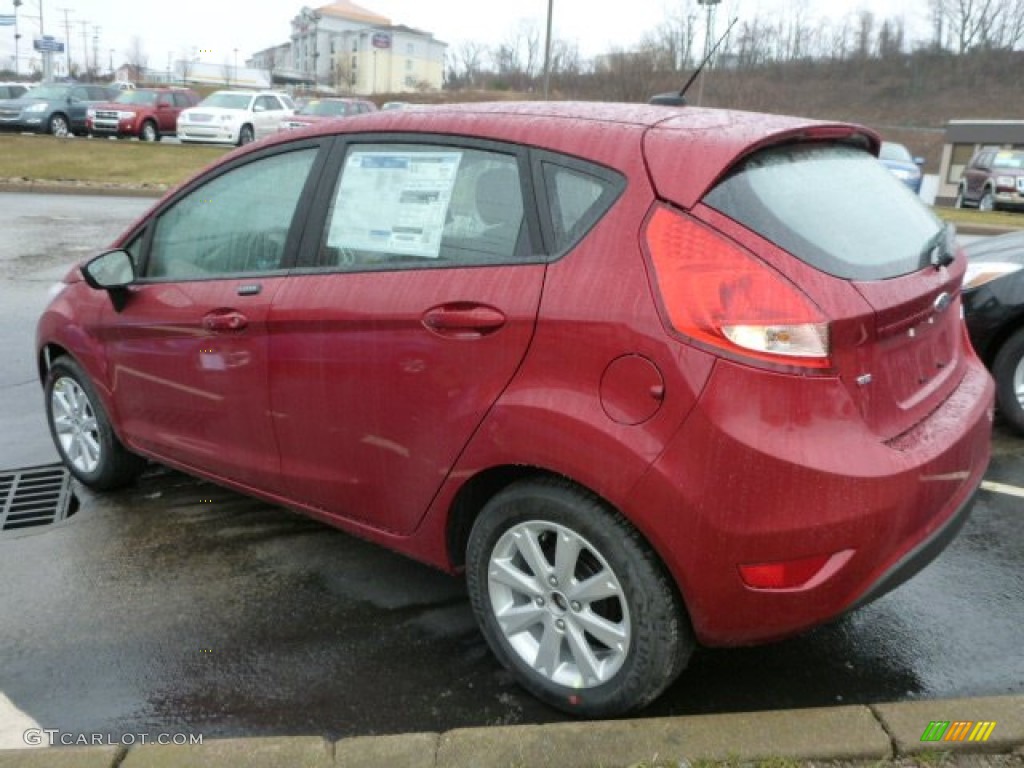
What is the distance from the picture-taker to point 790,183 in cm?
259

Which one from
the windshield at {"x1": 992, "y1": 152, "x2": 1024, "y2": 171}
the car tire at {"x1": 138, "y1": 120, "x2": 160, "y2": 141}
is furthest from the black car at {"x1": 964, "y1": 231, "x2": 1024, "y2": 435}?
the car tire at {"x1": 138, "y1": 120, "x2": 160, "y2": 141}

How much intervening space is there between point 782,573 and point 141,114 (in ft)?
95.2

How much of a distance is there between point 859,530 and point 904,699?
833mm

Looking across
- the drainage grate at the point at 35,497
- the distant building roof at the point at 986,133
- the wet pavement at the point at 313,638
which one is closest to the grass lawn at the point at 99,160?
the drainage grate at the point at 35,497

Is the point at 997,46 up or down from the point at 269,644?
up

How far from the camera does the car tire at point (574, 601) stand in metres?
2.42

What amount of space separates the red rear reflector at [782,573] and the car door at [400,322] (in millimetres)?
821

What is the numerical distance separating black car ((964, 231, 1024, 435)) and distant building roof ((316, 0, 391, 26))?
5279 inches

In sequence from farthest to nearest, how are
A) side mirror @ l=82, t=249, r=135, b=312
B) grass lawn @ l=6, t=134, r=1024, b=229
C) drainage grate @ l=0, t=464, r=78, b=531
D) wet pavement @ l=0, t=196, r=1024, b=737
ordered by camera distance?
grass lawn @ l=6, t=134, r=1024, b=229 < drainage grate @ l=0, t=464, r=78, b=531 < side mirror @ l=82, t=249, r=135, b=312 < wet pavement @ l=0, t=196, r=1024, b=737

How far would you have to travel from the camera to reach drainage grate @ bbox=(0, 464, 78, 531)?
4156mm

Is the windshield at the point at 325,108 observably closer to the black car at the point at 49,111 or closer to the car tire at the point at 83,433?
the black car at the point at 49,111

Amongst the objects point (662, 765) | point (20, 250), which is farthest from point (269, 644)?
point (20, 250)

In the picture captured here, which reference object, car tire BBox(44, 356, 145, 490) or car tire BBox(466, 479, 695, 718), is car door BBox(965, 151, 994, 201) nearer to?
car tire BBox(44, 356, 145, 490)

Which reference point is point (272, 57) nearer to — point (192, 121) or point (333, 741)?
point (192, 121)
